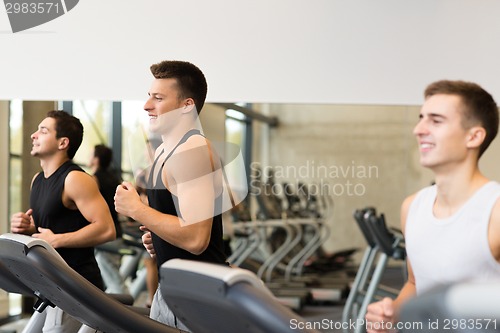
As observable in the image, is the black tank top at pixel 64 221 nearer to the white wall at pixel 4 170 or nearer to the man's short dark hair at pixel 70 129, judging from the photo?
the man's short dark hair at pixel 70 129

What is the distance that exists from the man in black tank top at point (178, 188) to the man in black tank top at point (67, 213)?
673 mm

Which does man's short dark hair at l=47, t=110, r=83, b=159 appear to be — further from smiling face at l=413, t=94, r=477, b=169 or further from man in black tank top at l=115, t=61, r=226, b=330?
smiling face at l=413, t=94, r=477, b=169

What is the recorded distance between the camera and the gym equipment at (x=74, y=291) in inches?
80.0

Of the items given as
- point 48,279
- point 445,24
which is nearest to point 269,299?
point 48,279

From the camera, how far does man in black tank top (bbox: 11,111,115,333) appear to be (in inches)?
118

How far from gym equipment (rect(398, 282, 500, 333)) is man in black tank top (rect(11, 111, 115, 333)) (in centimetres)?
186

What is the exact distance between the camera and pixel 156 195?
2.32 m

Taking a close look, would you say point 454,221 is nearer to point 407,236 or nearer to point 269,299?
point 407,236

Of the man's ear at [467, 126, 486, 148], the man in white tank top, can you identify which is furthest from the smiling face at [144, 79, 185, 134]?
the man's ear at [467, 126, 486, 148]

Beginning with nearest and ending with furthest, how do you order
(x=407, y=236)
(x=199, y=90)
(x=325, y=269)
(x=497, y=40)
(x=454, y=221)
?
(x=454, y=221) → (x=407, y=236) → (x=199, y=90) → (x=497, y=40) → (x=325, y=269)

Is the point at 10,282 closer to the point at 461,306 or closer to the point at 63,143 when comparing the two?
the point at 63,143

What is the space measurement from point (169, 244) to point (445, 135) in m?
0.86

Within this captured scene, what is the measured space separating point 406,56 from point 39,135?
1.74m

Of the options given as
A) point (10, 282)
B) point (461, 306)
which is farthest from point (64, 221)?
point (461, 306)
